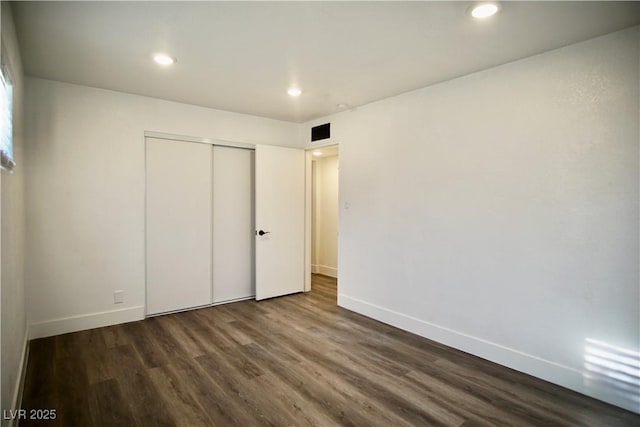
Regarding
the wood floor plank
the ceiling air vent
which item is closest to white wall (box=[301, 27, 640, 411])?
the ceiling air vent

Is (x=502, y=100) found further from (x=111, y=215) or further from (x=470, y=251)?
(x=111, y=215)

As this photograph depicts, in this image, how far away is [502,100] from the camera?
2.85 metres

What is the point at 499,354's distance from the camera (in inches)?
113

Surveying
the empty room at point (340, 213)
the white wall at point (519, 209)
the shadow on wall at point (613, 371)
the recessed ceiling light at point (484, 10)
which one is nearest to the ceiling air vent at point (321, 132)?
the empty room at point (340, 213)

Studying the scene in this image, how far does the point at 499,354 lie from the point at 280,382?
1.85m

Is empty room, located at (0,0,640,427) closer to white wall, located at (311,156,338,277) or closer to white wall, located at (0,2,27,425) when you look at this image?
white wall, located at (0,2,27,425)

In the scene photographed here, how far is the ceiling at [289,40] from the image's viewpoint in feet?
6.77

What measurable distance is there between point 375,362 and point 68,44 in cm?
348

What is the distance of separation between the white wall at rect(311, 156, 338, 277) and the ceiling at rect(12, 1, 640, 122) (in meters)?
2.80

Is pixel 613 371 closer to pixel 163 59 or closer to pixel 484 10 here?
pixel 484 10

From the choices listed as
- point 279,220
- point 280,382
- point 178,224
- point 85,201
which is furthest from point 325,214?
point 280,382

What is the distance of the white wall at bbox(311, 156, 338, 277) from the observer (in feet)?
20.3

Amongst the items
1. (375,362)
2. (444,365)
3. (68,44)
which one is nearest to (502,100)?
(444,365)

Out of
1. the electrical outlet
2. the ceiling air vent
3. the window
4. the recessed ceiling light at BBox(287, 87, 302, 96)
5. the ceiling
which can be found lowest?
the electrical outlet
